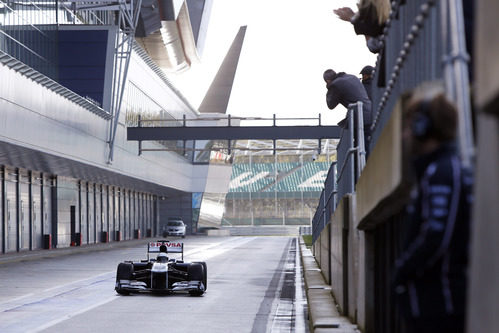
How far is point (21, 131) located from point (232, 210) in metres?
83.2

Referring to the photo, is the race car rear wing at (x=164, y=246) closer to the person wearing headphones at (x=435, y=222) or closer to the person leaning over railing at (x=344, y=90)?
the person leaning over railing at (x=344, y=90)

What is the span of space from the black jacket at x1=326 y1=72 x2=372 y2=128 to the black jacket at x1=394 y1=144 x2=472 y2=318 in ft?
24.7

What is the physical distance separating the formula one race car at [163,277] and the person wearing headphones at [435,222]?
1421cm

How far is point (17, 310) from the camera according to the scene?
14.7m

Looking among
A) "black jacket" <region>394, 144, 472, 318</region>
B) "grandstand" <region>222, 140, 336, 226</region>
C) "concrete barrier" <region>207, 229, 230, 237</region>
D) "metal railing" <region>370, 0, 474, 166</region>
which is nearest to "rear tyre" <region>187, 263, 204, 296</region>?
"metal railing" <region>370, 0, 474, 166</region>

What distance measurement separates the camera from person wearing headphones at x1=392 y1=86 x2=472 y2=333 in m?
2.91

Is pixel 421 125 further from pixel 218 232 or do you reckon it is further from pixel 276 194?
pixel 276 194

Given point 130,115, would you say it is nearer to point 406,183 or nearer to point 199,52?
point 199,52

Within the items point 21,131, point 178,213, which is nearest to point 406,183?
point 21,131

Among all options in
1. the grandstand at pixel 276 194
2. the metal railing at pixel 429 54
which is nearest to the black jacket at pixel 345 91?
the metal railing at pixel 429 54

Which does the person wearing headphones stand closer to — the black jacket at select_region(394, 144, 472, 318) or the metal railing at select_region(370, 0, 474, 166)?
the black jacket at select_region(394, 144, 472, 318)

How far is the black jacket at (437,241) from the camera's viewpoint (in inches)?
116

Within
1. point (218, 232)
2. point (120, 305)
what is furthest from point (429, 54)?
point (218, 232)

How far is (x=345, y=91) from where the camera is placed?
1065 cm
